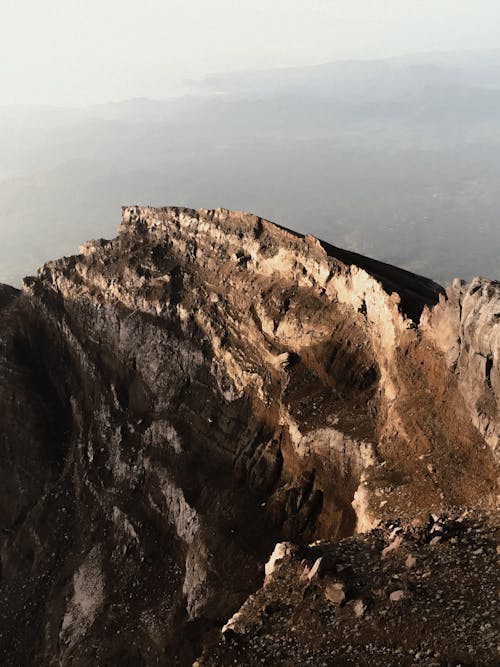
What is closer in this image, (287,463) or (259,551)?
(259,551)

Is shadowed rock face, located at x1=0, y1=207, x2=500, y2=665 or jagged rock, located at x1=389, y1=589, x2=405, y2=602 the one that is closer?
jagged rock, located at x1=389, y1=589, x2=405, y2=602

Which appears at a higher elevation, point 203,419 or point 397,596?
point 397,596

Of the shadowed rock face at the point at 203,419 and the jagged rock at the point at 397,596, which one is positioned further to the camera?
the shadowed rock face at the point at 203,419

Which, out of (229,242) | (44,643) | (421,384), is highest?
(229,242)


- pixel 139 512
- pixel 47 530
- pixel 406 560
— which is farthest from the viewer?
pixel 47 530

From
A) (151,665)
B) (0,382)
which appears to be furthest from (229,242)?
(151,665)

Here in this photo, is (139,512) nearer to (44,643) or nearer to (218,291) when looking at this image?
(44,643)

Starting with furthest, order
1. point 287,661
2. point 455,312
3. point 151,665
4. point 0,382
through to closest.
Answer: point 0,382 → point 151,665 → point 455,312 → point 287,661

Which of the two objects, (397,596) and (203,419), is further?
(203,419)
